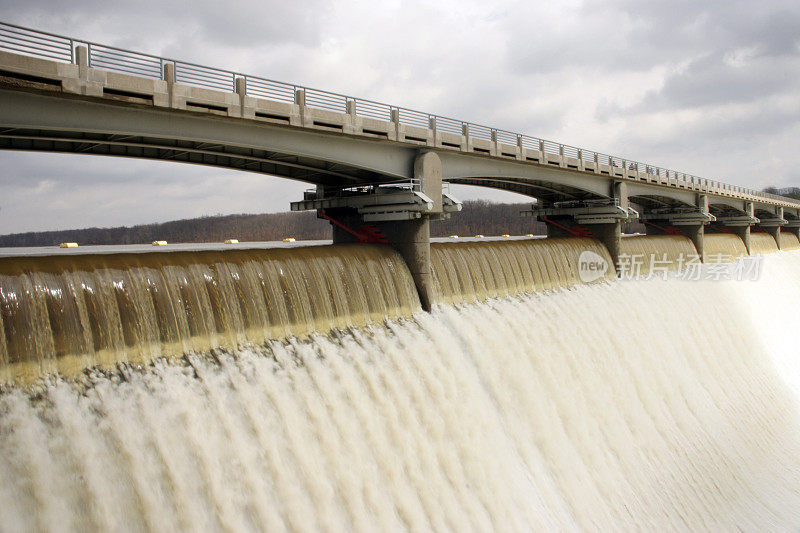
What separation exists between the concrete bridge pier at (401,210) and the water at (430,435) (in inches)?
76.8

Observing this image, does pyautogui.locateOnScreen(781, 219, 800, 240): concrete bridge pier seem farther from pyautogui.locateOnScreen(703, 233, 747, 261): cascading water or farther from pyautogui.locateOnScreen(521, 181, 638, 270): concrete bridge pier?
pyautogui.locateOnScreen(521, 181, 638, 270): concrete bridge pier

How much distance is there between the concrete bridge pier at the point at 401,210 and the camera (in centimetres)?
1730

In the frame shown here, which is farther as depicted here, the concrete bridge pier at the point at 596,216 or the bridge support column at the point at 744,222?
the bridge support column at the point at 744,222

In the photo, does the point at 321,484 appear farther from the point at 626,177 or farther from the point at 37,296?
the point at 626,177

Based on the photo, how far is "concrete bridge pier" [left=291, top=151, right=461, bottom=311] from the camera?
1730cm

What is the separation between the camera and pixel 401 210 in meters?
17.3

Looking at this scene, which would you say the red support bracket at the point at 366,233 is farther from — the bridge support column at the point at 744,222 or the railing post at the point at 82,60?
the bridge support column at the point at 744,222

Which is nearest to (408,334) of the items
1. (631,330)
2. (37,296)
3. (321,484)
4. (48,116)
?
(321,484)

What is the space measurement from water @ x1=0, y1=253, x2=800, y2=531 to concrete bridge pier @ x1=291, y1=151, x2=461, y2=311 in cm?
195

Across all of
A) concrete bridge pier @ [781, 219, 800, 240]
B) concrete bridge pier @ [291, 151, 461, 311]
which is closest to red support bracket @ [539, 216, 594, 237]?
concrete bridge pier @ [291, 151, 461, 311]

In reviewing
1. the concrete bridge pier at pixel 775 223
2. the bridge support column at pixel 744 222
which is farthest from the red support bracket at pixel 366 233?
the concrete bridge pier at pixel 775 223

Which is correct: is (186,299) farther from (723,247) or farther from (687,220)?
(723,247)

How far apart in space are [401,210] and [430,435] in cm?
743

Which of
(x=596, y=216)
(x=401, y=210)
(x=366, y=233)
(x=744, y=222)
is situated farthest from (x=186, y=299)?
(x=744, y=222)
